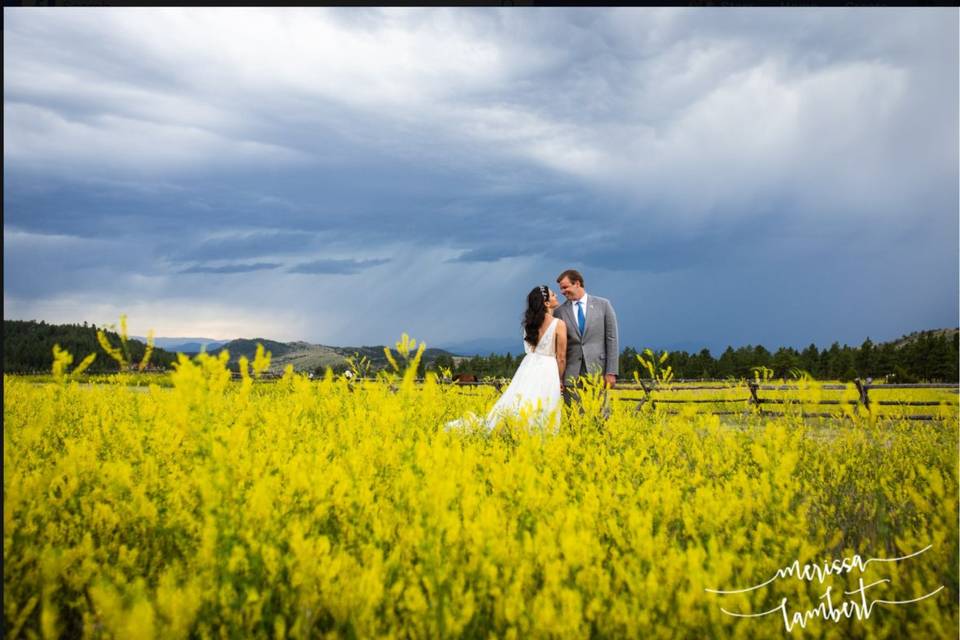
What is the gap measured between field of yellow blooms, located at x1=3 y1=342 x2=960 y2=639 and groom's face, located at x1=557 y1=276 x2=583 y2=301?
9.88ft

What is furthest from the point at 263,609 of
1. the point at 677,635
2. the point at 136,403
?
the point at 136,403

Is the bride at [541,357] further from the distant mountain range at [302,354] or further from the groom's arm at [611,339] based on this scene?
the distant mountain range at [302,354]

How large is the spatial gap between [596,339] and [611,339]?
0.58 feet

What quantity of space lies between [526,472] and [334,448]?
1.84 metres

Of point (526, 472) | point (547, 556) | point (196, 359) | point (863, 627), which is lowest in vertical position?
point (863, 627)

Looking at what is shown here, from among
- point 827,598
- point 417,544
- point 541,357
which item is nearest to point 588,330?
point 541,357

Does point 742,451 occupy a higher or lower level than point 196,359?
lower

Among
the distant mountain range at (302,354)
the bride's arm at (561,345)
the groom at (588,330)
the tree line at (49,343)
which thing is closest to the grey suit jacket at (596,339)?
the groom at (588,330)

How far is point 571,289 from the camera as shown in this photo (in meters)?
7.31

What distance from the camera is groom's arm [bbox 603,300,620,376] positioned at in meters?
7.28

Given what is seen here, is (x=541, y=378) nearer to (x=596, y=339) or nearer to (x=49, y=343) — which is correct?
(x=596, y=339)

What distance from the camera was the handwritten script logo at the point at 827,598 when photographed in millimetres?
2650

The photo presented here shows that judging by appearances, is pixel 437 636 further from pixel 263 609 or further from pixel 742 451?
pixel 742 451

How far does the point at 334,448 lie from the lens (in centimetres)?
446
